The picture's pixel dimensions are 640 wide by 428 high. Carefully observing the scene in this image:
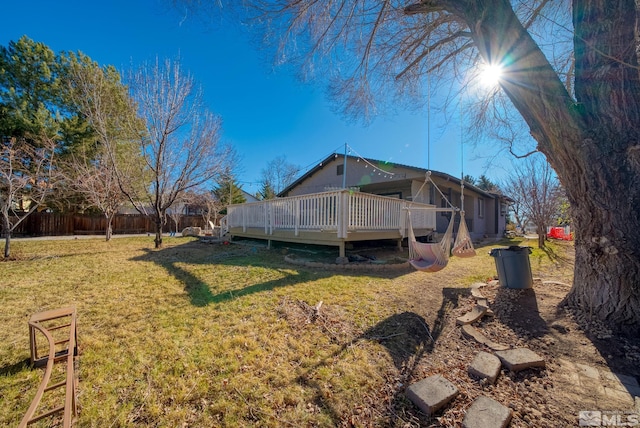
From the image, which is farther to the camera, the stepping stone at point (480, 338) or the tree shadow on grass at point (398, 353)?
the stepping stone at point (480, 338)

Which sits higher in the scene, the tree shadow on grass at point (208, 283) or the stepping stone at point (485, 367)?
the tree shadow on grass at point (208, 283)

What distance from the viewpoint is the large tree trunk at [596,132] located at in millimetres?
2906

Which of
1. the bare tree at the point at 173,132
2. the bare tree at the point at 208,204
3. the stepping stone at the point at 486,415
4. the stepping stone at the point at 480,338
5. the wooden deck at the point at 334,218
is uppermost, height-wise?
the bare tree at the point at 173,132

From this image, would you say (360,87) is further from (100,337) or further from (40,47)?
(40,47)

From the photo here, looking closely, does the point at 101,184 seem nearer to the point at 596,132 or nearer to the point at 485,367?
the point at 485,367

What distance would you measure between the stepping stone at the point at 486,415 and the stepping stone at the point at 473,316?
1450 mm

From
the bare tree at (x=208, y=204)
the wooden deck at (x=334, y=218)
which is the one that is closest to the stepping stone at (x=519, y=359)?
the wooden deck at (x=334, y=218)

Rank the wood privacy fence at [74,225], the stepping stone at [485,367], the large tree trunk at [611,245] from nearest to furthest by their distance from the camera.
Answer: the stepping stone at [485,367] < the large tree trunk at [611,245] < the wood privacy fence at [74,225]

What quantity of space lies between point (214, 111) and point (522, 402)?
37.2 ft

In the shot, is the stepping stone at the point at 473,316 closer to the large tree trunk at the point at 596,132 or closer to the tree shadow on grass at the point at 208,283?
the large tree trunk at the point at 596,132

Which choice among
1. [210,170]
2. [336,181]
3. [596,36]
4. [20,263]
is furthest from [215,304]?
[336,181]

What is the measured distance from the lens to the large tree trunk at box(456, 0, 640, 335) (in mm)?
2906

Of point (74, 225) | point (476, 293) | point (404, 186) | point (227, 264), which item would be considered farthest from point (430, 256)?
point (74, 225)

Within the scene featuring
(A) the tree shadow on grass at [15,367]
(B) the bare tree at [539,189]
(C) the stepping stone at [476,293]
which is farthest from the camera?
(B) the bare tree at [539,189]
